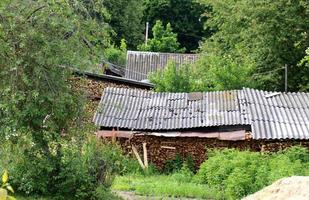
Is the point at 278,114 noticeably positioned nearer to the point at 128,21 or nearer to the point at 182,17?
the point at 128,21

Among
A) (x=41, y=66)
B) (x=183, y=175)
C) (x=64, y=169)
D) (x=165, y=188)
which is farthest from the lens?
(x=183, y=175)

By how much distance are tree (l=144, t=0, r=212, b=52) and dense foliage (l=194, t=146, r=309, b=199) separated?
1551 inches

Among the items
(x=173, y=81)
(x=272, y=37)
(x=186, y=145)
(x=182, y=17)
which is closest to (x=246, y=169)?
(x=186, y=145)

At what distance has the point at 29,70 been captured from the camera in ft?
34.4

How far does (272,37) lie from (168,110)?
27.2ft

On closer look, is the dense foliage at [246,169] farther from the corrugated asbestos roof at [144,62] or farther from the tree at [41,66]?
the corrugated asbestos roof at [144,62]

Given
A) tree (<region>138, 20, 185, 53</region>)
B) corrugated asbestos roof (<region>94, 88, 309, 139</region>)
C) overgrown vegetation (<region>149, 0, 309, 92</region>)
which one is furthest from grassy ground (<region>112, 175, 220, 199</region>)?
tree (<region>138, 20, 185, 53</region>)

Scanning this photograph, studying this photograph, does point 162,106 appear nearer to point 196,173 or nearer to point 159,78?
point 196,173

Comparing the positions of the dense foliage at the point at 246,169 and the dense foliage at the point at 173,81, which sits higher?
the dense foliage at the point at 173,81

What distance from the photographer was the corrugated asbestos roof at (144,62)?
38.1 meters

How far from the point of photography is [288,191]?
467 cm

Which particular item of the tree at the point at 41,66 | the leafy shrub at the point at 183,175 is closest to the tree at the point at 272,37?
the leafy shrub at the point at 183,175

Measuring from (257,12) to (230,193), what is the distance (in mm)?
12895

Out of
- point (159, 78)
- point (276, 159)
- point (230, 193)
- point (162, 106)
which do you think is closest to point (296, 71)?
point (159, 78)
